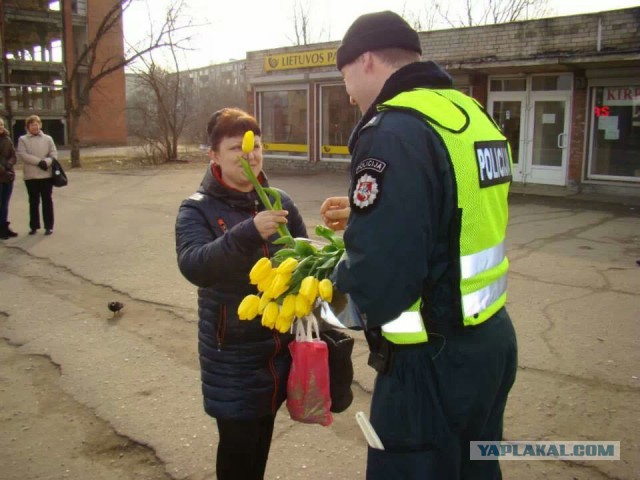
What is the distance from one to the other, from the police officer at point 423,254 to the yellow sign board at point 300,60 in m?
19.7

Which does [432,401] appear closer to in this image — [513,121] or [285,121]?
[513,121]

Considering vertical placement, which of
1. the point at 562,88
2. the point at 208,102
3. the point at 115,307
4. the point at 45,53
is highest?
the point at 45,53

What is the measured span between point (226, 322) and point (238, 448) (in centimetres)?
54

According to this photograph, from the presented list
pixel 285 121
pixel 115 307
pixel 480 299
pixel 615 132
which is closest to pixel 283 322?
pixel 480 299

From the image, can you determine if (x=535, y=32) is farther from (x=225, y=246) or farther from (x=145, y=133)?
(x=145, y=133)

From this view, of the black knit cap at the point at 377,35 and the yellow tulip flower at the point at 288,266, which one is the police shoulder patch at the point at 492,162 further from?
the yellow tulip flower at the point at 288,266

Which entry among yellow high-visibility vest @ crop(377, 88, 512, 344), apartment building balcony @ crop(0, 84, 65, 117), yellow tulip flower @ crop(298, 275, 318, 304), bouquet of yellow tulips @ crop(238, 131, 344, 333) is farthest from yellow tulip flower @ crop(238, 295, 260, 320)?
apartment building balcony @ crop(0, 84, 65, 117)

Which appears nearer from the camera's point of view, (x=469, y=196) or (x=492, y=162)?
(x=469, y=196)

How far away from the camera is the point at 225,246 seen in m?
2.41

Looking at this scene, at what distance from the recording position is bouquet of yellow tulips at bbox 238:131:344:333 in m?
1.90

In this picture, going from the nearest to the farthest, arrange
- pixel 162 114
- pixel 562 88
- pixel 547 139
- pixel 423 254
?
pixel 423 254 < pixel 562 88 < pixel 547 139 < pixel 162 114

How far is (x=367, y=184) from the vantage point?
173 centimetres

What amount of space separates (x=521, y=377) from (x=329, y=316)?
3.04 metres

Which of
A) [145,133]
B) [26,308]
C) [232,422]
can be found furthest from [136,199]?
[145,133]
